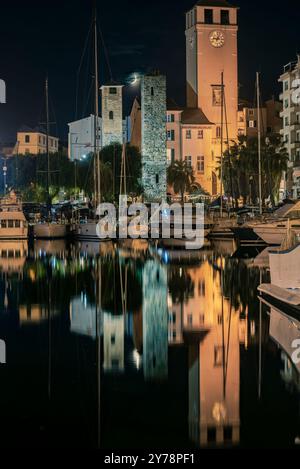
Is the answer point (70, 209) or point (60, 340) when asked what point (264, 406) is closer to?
point (60, 340)

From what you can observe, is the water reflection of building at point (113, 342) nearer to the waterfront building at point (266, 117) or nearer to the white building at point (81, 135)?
the waterfront building at point (266, 117)

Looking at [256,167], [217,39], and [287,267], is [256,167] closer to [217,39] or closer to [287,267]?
[217,39]

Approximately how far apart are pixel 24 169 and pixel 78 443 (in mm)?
88811

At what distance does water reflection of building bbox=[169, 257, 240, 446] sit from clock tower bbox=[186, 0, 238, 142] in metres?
66.2

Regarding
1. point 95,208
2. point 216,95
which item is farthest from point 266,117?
point 95,208

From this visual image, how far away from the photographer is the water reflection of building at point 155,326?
1100cm

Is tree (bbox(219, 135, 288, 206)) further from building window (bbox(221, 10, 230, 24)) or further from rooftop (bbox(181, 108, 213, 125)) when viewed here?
building window (bbox(221, 10, 230, 24))

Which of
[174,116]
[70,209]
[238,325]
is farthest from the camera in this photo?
[174,116]

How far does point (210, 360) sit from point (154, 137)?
65.7 m

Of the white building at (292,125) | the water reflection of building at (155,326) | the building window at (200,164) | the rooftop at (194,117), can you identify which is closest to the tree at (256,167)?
→ the white building at (292,125)

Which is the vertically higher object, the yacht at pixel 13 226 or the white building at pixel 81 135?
the white building at pixel 81 135

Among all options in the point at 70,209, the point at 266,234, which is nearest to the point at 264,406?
the point at 266,234

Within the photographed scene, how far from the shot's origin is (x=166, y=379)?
33.7 ft

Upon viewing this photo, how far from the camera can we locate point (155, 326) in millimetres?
14609
